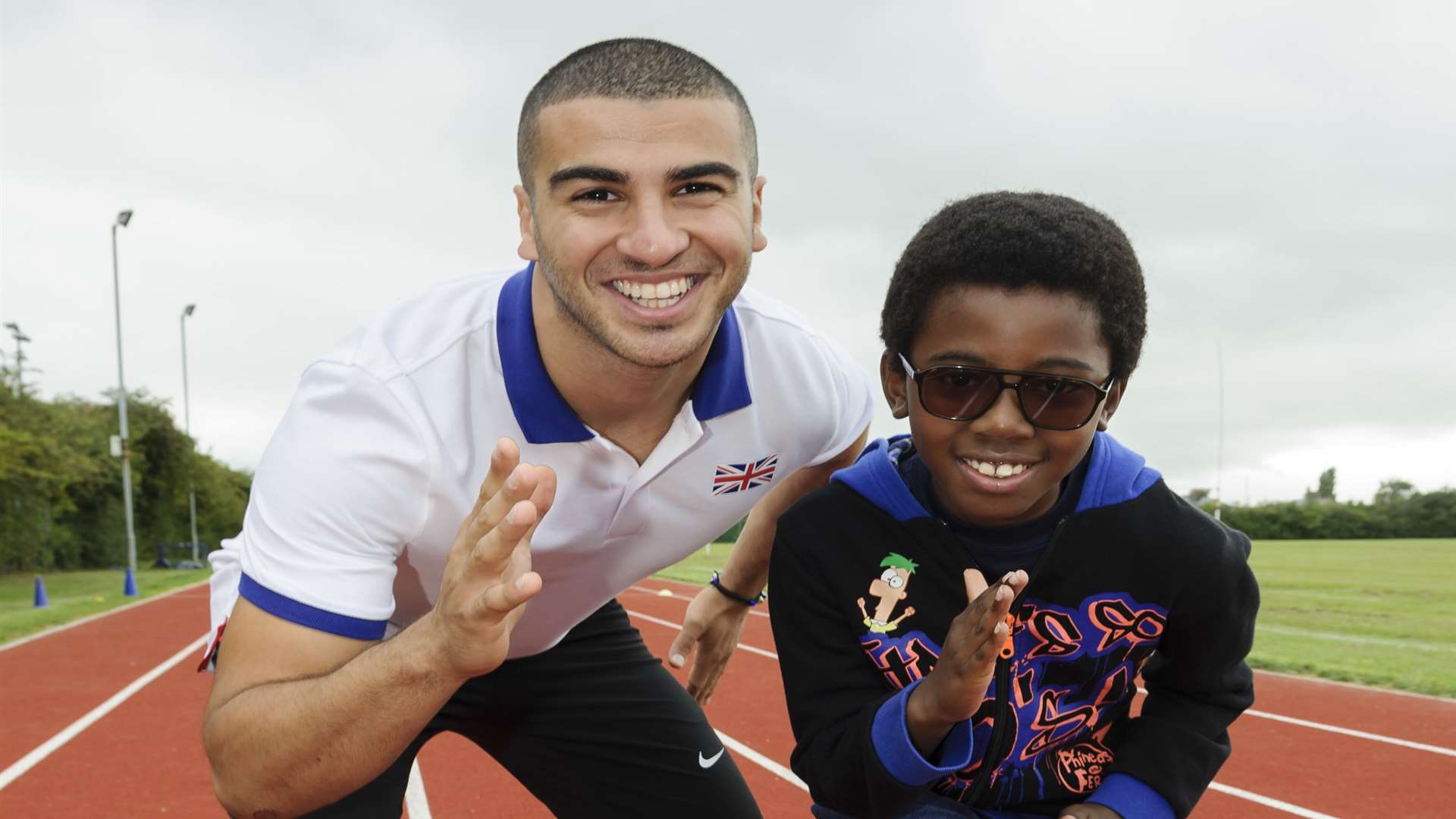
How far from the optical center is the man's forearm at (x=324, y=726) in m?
2.17

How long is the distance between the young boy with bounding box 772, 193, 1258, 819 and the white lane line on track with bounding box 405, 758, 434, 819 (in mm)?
3997

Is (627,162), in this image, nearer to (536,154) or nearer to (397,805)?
(536,154)

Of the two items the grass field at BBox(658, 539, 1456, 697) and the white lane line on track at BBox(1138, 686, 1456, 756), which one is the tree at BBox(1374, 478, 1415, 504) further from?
the white lane line on track at BBox(1138, 686, 1456, 756)

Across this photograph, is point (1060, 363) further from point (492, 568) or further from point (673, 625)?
point (673, 625)

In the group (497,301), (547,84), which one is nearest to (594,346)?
(497,301)

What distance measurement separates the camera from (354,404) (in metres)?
2.66

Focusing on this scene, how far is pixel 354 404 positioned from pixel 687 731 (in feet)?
5.23

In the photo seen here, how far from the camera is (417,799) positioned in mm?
6285

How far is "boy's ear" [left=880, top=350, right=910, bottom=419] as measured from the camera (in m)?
2.56

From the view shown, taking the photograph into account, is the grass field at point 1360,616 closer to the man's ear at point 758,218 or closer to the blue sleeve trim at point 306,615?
the man's ear at point 758,218

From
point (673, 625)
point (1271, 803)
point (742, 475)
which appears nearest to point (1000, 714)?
point (742, 475)

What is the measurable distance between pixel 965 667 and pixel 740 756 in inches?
209

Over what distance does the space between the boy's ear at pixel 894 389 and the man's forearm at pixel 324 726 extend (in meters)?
1.10

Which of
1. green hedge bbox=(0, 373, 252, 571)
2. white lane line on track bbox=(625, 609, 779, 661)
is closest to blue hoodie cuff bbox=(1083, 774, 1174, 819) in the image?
white lane line on track bbox=(625, 609, 779, 661)
